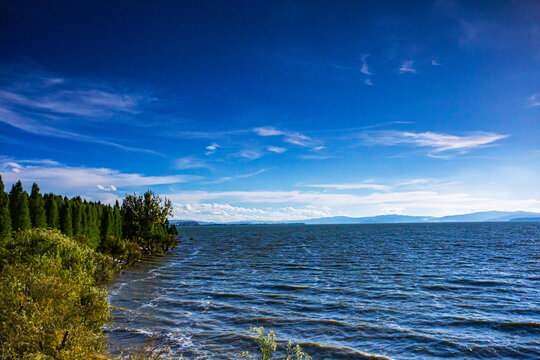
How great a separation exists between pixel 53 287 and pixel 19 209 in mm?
34040

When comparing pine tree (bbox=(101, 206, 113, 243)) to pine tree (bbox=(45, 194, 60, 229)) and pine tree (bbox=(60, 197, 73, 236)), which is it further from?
pine tree (bbox=(45, 194, 60, 229))

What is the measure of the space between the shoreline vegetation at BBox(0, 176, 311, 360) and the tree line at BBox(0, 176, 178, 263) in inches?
5.3

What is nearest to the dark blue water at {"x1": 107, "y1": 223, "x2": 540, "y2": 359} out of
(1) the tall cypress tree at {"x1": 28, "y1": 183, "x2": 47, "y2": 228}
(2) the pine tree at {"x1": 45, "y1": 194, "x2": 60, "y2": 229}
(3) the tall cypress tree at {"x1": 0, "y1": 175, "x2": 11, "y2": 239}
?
(2) the pine tree at {"x1": 45, "y1": 194, "x2": 60, "y2": 229}

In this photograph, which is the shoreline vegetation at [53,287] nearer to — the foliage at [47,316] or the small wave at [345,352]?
the foliage at [47,316]

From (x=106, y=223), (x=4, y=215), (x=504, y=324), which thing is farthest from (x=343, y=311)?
(x=106, y=223)

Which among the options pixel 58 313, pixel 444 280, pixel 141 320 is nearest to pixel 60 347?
pixel 58 313

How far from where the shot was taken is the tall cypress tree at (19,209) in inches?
1550

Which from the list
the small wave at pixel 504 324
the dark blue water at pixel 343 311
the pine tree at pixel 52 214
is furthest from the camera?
the pine tree at pixel 52 214

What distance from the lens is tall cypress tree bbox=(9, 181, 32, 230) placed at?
39375 millimetres

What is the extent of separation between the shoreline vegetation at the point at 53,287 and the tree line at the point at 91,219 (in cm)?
14

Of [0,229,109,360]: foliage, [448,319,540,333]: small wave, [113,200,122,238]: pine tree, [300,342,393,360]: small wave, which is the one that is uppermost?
[113,200,122,238]: pine tree

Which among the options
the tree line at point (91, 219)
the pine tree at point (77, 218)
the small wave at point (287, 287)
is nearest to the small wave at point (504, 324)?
the small wave at point (287, 287)

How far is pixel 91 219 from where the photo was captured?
176 feet

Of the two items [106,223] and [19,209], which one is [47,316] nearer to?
[19,209]
